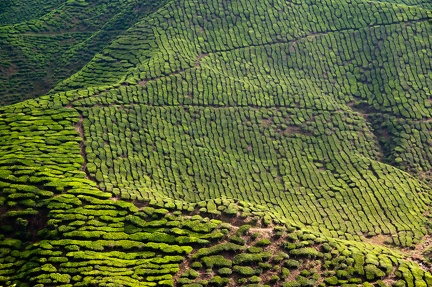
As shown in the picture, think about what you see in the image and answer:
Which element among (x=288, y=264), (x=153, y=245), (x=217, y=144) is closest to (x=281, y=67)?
(x=217, y=144)

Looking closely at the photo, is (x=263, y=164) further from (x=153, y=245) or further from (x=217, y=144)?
(x=153, y=245)

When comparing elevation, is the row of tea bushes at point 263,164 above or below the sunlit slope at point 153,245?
above

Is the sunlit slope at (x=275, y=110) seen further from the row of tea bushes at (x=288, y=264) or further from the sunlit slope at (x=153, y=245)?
the row of tea bushes at (x=288, y=264)

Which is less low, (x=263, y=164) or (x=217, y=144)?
(x=217, y=144)

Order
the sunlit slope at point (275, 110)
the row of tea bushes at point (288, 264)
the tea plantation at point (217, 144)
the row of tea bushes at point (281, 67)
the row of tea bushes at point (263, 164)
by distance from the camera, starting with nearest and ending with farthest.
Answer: the row of tea bushes at point (288, 264) < the tea plantation at point (217, 144) < the row of tea bushes at point (263, 164) < the sunlit slope at point (275, 110) < the row of tea bushes at point (281, 67)

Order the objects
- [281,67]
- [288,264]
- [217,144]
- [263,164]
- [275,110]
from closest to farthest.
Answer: [288,264], [263,164], [217,144], [275,110], [281,67]

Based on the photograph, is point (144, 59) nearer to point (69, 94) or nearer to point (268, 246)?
point (69, 94)

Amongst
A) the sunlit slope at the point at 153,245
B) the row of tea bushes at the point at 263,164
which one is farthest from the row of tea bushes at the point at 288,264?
the row of tea bushes at the point at 263,164

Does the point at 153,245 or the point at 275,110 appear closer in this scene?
the point at 153,245
